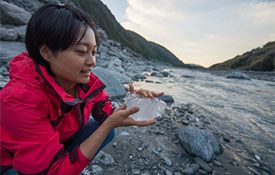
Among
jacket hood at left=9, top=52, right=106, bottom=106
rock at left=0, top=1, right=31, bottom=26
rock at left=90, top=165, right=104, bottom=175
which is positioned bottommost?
rock at left=90, top=165, right=104, bottom=175

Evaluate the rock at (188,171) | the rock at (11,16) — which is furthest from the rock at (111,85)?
the rock at (11,16)

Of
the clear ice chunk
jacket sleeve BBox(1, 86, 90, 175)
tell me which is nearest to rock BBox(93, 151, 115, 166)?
the clear ice chunk

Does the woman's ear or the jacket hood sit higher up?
the woman's ear

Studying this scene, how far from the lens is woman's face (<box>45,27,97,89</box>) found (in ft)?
6.20

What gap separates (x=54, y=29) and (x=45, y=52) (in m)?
0.20

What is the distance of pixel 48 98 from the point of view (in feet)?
6.16

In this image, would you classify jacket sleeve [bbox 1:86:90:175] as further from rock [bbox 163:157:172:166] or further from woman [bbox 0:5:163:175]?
rock [bbox 163:157:172:166]

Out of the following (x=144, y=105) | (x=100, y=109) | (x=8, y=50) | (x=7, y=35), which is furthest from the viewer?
(x=7, y=35)

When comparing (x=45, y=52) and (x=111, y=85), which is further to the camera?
(x=111, y=85)

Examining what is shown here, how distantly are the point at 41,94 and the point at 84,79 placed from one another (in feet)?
1.21

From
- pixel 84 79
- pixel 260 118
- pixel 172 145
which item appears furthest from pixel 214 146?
pixel 260 118

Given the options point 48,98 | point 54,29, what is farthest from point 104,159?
point 54,29

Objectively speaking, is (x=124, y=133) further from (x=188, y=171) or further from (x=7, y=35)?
(x=7, y=35)

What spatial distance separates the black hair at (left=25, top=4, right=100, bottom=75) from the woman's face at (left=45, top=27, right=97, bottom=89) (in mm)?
39
